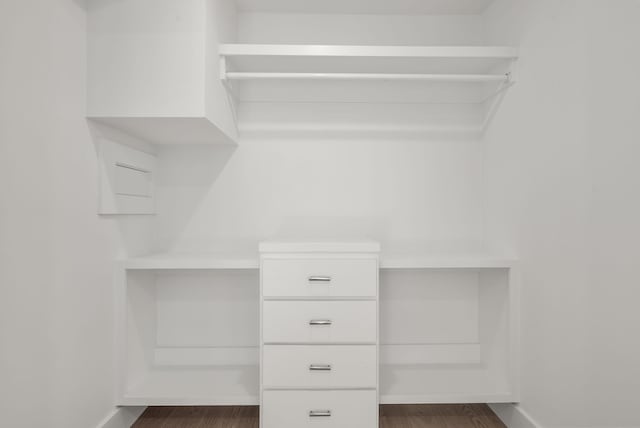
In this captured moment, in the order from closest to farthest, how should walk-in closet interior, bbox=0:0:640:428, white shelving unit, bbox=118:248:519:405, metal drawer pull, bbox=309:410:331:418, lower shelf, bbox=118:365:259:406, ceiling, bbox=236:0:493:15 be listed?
walk-in closet interior, bbox=0:0:640:428
metal drawer pull, bbox=309:410:331:418
lower shelf, bbox=118:365:259:406
white shelving unit, bbox=118:248:519:405
ceiling, bbox=236:0:493:15

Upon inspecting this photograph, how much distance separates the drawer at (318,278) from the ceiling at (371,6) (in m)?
1.43

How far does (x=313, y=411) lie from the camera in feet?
5.35

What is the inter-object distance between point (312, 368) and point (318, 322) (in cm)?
20

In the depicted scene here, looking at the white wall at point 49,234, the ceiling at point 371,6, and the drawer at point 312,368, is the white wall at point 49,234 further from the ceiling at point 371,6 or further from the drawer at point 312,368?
Answer: the ceiling at point 371,6

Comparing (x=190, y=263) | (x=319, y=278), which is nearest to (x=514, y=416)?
(x=319, y=278)

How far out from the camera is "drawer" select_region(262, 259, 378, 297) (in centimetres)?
164

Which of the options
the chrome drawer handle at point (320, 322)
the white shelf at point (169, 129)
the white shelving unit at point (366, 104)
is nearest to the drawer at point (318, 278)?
the chrome drawer handle at point (320, 322)

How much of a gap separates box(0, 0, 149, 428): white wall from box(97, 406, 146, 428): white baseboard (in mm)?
29

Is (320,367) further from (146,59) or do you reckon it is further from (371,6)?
(371,6)

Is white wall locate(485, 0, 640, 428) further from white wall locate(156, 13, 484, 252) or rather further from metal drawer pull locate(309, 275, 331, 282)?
metal drawer pull locate(309, 275, 331, 282)

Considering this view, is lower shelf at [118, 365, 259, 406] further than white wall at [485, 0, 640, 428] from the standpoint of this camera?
Yes

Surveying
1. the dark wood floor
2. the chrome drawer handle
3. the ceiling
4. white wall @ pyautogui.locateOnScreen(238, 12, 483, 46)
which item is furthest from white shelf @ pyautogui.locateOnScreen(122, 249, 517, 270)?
the ceiling

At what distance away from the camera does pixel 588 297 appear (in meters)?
1.33

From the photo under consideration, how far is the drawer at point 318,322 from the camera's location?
163 cm
